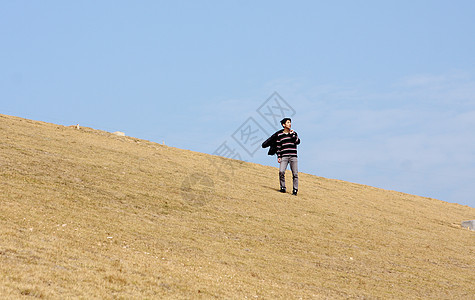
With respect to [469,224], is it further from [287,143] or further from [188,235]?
[188,235]

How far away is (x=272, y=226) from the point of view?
21.8 m

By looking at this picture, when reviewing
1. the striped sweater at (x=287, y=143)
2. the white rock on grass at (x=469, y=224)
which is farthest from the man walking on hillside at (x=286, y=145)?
the white rock on grass at (x=469, y=224)

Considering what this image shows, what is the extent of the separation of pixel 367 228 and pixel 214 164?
15806 mm

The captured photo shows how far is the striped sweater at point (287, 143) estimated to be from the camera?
29016 millimetres

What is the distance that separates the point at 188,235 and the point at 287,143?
41.7ft

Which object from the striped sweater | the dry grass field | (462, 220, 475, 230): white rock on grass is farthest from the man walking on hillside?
(462, 220, 475, 230): white rock on grass

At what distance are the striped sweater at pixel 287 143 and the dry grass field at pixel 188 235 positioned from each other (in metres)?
2.57

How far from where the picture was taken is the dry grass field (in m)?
11.6

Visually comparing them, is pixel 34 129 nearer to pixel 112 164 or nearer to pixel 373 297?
pixel 112 164

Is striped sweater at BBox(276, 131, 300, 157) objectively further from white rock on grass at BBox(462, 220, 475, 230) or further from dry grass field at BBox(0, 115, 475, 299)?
white rock on grass at BBox(462, 220, 475, 230)

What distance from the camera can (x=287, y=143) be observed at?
29094mm

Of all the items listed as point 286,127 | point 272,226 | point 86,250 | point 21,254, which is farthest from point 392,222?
point 21,254

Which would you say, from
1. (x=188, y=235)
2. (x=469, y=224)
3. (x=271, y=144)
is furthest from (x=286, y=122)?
(x=469, y=224)

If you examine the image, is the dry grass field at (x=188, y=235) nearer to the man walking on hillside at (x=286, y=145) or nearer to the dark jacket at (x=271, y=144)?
the man walking on hillside at (x=286, y=145)
